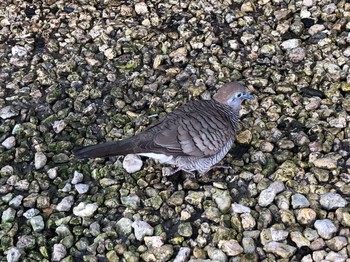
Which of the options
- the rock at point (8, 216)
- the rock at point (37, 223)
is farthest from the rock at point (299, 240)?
the rock at point (8, 216)

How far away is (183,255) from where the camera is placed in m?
3.86

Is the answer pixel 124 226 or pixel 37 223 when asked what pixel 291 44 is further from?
pixel 37 223

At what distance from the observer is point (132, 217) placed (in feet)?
13.5

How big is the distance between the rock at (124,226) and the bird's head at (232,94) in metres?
1.11

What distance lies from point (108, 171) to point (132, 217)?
19.1 inches

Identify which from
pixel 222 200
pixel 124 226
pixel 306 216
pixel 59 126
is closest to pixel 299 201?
pixel 306 216

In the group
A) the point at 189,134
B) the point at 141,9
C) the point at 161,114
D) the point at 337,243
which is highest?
the point at 189,134

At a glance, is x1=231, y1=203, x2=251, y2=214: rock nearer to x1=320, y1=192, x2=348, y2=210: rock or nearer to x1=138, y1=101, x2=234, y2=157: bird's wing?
x1=138, y1=101, x2=234, y2=157: bird's wing

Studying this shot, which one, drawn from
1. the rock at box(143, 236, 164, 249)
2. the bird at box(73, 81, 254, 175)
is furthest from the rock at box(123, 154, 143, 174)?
the rock at box(143, 236, 164, 249)

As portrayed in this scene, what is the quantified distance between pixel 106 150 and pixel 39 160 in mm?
783

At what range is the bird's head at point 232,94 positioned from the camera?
14.5 ft

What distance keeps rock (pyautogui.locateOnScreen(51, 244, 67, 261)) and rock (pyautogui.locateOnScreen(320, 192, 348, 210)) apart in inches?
68.5

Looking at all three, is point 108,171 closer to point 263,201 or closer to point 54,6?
point 263,201

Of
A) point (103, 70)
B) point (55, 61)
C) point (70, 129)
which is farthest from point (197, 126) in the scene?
point (55, 61)
